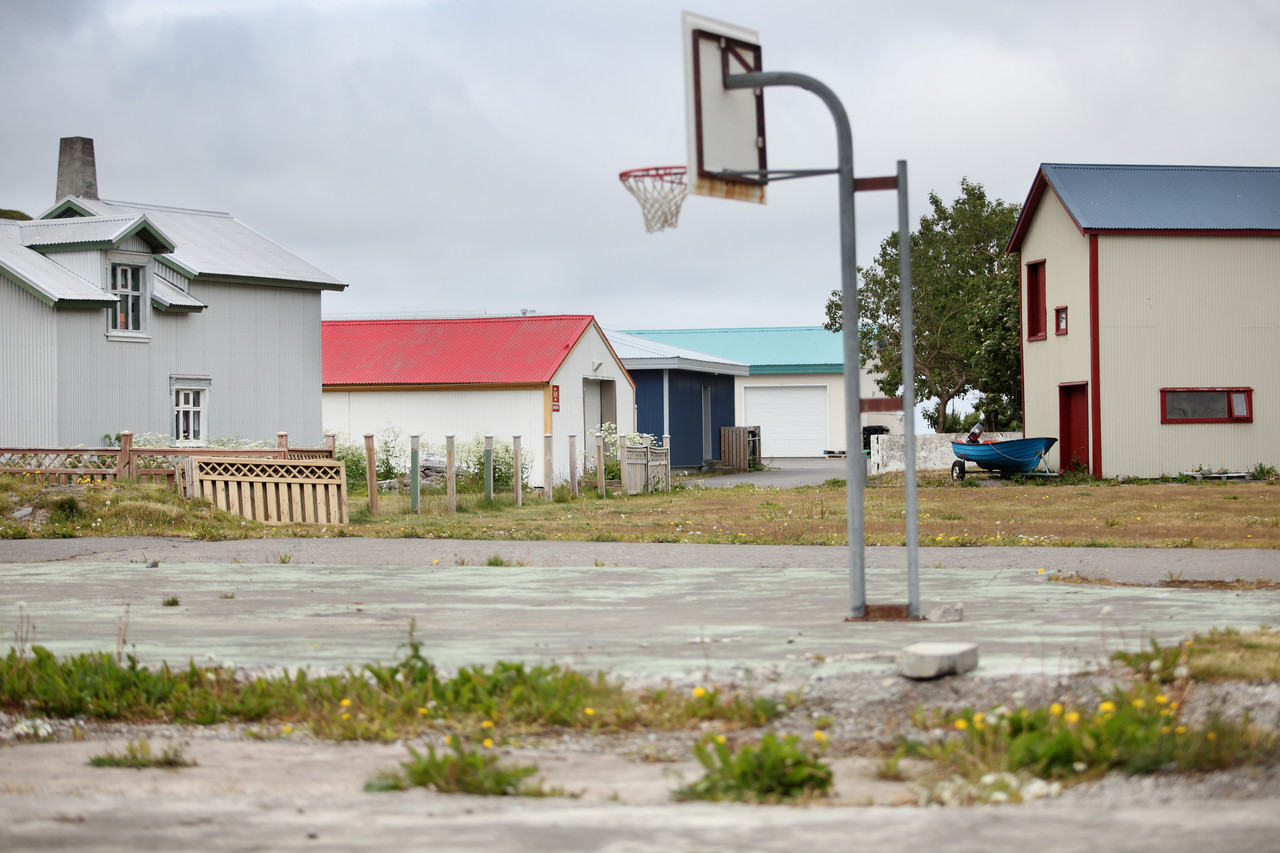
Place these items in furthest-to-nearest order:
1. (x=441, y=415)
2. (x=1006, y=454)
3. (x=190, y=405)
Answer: (x=441, y=415) → (x=1006, y=454) → (x=190, y=405)

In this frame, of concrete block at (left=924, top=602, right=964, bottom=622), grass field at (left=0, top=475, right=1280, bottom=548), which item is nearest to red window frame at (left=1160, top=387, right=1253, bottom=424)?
grass field at (left=0, top=475, right=1280, bottom=548)

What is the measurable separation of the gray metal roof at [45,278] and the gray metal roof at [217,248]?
86.3 inches

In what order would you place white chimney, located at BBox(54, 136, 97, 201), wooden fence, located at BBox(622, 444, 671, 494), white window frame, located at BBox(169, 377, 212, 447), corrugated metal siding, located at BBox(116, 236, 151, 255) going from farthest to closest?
white chimney, located at BBox(54, 136, 97, 201), white window frame, located at BBox(169, 377, 212, 447), wooden fence, located at BBox(622, 444, 671, 494), corrugated metal siding, located at BBox(116, 236, 151, 255)

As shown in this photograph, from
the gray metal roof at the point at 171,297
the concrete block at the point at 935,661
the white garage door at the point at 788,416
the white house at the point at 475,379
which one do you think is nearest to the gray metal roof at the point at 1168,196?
the white house at the point at 475,379

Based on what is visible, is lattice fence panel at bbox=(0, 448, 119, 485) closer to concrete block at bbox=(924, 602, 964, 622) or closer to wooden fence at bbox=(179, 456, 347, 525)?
wooden fence at bbox=(179, 456, 347, 525)

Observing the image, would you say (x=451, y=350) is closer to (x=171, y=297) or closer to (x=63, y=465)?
(x=171, y=297)

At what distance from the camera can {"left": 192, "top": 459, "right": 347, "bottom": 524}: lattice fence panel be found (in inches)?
736

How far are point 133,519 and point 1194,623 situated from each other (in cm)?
1355

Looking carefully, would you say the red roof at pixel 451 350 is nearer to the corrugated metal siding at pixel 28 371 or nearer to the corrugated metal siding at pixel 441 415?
the corrugated metal siding at pixel 441 415

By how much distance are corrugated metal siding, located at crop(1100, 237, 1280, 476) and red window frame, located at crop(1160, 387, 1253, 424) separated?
0.34 feet

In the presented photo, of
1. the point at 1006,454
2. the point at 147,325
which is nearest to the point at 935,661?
the point at 147,325

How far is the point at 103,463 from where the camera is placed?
1995 cm

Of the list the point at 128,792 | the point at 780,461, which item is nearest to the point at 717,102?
the point at 128,792

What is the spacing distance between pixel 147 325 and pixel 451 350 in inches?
311
